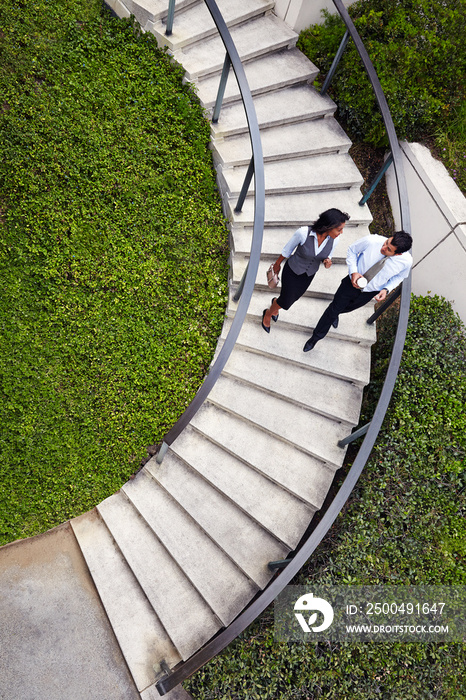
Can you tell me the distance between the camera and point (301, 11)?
6.07 m

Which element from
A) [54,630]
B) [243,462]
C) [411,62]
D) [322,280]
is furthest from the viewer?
[411,62]

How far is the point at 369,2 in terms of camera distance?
5852 mm

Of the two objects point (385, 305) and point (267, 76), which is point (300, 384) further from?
point (267, 76)

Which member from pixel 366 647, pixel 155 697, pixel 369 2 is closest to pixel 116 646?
pixel 155 697

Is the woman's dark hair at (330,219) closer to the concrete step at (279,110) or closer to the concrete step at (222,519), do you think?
the concrete step at (279,110)

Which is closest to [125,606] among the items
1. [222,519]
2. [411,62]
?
[222,519]

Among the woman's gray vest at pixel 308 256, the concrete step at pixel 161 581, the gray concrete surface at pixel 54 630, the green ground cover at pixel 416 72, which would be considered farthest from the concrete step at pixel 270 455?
the green ground cover at pixel 416 72

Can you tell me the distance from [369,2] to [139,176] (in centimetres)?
359

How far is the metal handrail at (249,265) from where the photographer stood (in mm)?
4168

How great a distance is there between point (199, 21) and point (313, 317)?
13.9ft

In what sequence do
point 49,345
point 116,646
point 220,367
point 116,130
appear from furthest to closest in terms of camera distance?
point 116,130 < point 49,345 < point 116,646 < point 220,367

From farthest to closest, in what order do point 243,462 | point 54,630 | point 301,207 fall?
point 301,207, point 243,462, point 54,630

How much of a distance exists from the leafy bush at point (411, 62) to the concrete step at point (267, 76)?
59 cm

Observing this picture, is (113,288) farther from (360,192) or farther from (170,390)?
(360,192)
